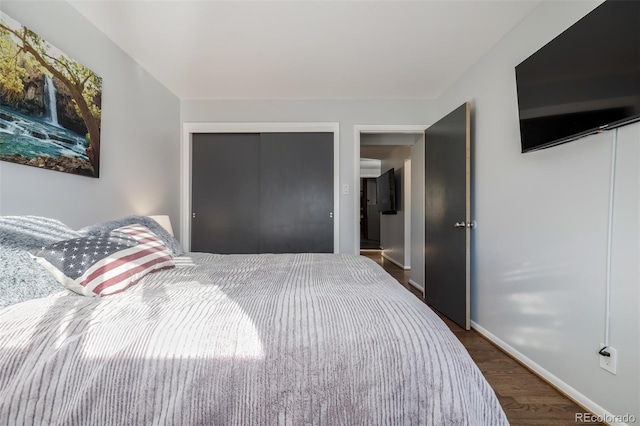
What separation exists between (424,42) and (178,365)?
2.55m

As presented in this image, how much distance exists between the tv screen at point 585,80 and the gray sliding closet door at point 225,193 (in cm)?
269

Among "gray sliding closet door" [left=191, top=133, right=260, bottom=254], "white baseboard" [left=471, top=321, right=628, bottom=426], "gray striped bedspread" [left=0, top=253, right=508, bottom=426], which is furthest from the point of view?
"gray sliding closet door" [left=191, top=133, right=260, bottom=254]

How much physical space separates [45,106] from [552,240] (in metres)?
3.05

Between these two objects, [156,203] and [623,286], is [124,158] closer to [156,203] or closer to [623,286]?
[156,203]

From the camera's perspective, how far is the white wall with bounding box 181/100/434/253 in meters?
3.36

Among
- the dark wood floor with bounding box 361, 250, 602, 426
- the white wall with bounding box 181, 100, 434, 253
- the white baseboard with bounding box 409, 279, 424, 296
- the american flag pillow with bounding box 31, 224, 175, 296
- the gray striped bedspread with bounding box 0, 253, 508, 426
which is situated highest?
the white wall with bounding box 181, 100, 434, 253

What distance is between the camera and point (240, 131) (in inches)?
133

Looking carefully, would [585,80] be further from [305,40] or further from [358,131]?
[358,131]

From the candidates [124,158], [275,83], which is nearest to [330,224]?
[275,83]

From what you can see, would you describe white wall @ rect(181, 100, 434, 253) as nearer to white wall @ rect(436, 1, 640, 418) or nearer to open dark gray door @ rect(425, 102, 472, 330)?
open dark gray door @ rect(425, 102, 472, 330)

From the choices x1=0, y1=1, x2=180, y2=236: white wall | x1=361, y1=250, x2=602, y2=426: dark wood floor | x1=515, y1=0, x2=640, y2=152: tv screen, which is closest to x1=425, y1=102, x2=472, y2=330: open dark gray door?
x1=361, y1=250, x2=602, y2=426: dark wood floor

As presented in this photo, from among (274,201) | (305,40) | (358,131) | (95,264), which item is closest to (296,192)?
(274,201)

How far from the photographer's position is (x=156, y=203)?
2.89 m

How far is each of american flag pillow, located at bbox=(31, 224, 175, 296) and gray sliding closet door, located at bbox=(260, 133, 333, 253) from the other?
2.08 meters
